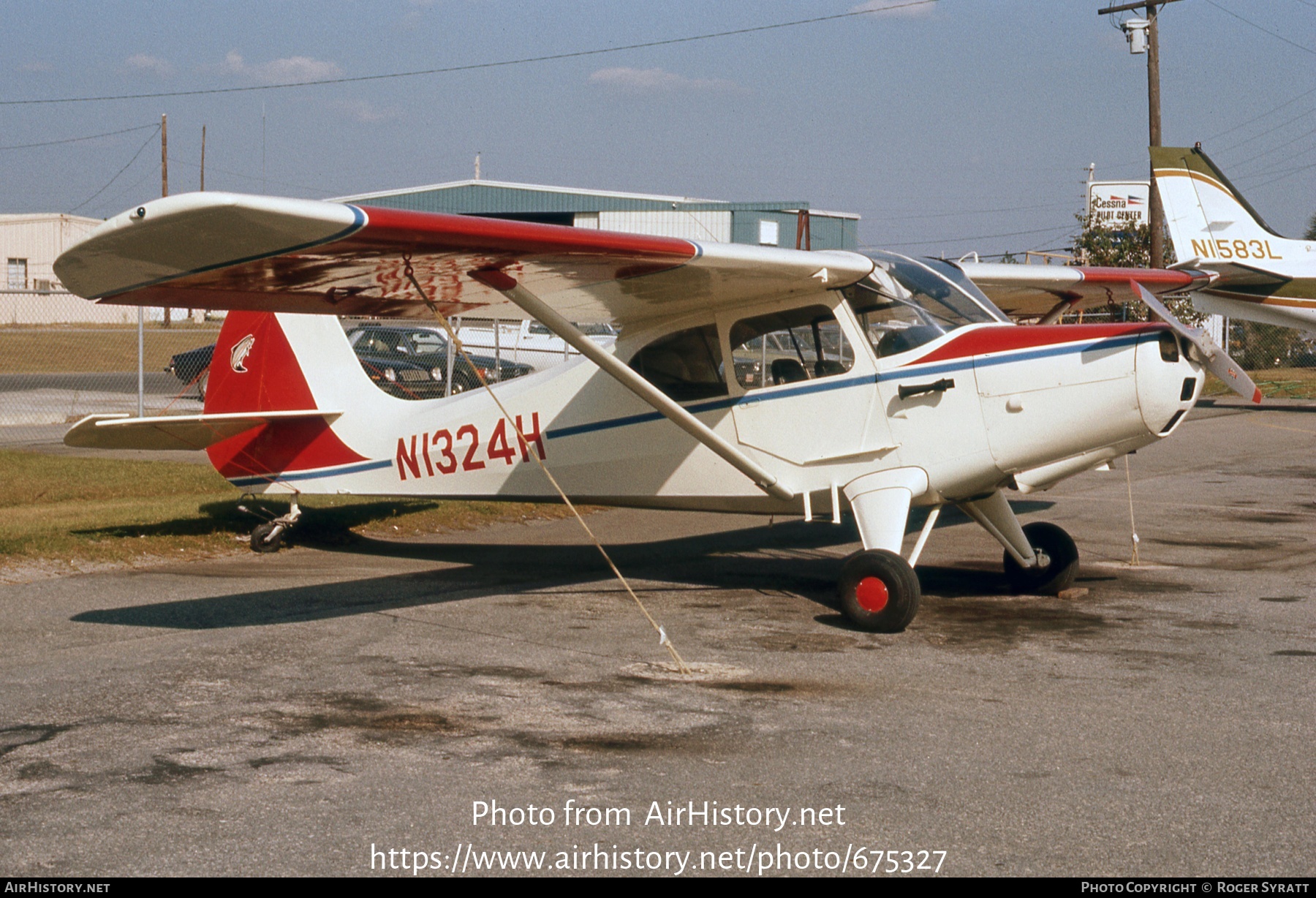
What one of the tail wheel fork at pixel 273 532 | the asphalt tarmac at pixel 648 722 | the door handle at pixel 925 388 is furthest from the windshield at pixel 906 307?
the tail wheel fork at pixel 273 532

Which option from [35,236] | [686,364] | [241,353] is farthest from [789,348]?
[35,236]

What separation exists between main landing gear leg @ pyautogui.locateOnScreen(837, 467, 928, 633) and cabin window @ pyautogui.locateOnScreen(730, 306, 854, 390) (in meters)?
0.85

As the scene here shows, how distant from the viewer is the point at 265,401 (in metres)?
10.6

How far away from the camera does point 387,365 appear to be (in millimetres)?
23328

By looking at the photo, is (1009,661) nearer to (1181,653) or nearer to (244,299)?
(1181,653)

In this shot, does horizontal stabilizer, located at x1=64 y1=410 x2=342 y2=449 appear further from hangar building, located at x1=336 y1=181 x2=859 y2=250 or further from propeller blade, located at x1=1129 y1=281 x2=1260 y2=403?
hangar building, located at x1=336 y1=181 x2=859 y2=250

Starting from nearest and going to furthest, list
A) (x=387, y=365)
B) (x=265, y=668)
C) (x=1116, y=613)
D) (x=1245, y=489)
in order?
(x=265, y=668) < (x=1116, y=613) < (x=1245, y=489) < (x=387, y=365)

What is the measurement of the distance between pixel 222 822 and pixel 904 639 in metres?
4.38

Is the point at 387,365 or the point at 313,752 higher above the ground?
the point at 387,365

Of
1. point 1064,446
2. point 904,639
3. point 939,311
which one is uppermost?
point 939,311

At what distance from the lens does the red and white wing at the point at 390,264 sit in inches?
214

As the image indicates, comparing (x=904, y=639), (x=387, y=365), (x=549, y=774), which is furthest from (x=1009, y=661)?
(x=387, y=365)

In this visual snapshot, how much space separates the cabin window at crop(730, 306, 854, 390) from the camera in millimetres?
8188

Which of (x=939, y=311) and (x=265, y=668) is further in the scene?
(x=939, y=311)
